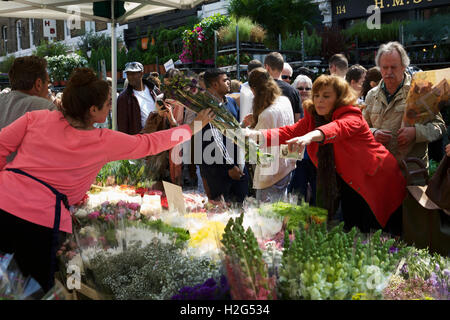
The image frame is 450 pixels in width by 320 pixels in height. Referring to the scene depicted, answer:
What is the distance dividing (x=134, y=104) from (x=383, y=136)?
119 inches

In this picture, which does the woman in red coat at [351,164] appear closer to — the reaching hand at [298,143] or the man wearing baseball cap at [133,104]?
the reaching hand at [298,143]

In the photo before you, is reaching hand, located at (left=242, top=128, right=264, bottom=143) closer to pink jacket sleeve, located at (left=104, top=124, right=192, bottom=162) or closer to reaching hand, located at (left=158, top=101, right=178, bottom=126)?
pink jacket sleeve, located at (left=104, top=124, right=192, bottom=162)

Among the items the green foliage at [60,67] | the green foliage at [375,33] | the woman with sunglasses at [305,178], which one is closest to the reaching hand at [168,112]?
the woman with sunglasses at [305,178]

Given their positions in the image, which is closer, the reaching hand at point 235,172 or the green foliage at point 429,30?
the reaching hand at point 235,172

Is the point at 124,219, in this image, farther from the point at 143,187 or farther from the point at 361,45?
the point at 361,45

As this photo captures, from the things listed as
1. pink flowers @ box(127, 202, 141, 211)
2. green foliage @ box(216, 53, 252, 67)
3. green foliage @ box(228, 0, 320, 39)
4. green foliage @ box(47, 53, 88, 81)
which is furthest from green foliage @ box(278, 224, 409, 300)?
green foliage @ box(47, 53, 88, 81)

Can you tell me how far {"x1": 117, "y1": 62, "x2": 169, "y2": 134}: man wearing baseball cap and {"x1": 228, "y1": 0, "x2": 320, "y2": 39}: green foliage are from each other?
17.1 feet

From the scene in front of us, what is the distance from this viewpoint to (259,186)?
3.89 metres

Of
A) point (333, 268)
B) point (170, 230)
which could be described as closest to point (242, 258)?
point (333, 268)

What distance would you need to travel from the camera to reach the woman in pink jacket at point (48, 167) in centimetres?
205

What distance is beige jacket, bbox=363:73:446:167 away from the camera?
293cm

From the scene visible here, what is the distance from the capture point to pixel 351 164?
273 cm

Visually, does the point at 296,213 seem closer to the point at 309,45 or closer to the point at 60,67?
the point at 309,45
